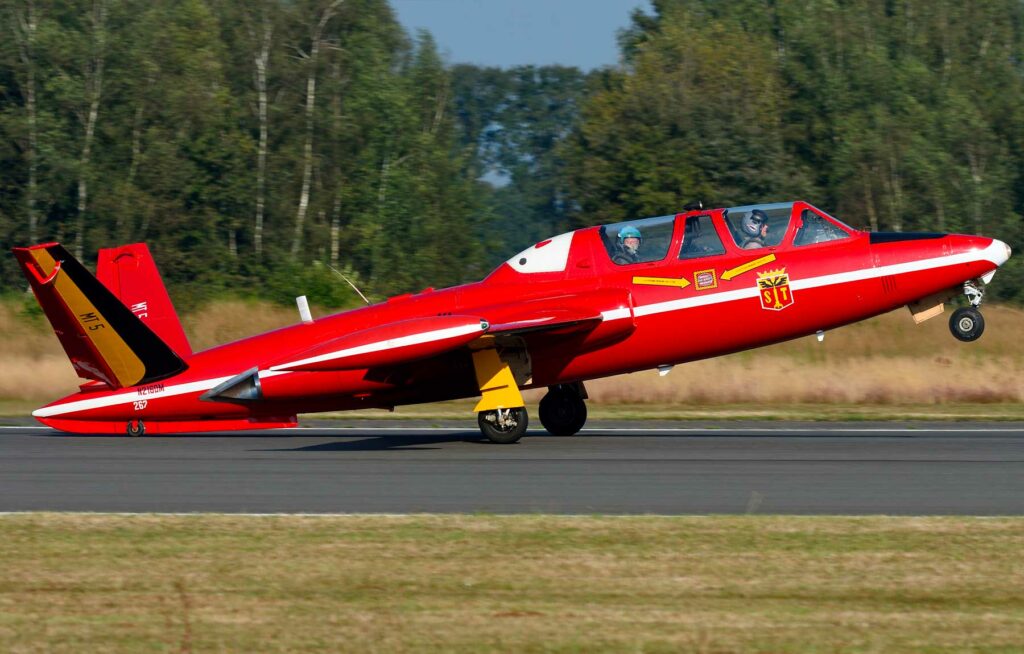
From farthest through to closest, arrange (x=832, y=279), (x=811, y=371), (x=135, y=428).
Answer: (x=811, y=371), (x=135, y=428), (x=832, y=279)

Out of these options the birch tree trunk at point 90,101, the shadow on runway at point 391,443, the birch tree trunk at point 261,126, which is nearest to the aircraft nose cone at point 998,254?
the shadow on runway at point 391,443

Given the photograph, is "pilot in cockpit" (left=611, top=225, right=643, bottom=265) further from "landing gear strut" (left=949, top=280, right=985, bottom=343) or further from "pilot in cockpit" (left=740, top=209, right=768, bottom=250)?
"landing gear strut" (left=949, top=280, right=985, bottom=343)

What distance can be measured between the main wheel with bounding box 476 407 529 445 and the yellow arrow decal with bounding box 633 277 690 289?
7.11ft

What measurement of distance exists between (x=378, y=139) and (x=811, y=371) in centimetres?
3124

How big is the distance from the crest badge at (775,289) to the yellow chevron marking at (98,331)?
802 cm

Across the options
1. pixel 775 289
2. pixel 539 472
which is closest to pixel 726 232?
pixel 775 289

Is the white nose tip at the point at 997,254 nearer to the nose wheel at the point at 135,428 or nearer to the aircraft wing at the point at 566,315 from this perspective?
the aircraft wing at the point at 566,315

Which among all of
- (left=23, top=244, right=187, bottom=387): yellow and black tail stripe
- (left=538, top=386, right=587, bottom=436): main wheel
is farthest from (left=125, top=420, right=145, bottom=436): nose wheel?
(left=538, top=386, right=587, bottom=436): main wheel

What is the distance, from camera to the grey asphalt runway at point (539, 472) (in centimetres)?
1146

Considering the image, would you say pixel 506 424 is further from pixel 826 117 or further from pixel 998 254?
pixel 826 117

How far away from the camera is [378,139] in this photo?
176 ft

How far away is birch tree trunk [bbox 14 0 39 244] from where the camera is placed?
45.5 m

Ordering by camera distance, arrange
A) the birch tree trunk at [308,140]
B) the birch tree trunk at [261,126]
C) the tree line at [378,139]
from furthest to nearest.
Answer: the birch tree trunk at [308,140], the birch tree trunk at [261,126], the tree line at [378,139]

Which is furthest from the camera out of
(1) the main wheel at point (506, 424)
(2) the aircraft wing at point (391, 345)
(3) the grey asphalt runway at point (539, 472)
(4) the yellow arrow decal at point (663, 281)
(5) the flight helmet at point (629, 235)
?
(1) the main wheel at point (506, 424)
